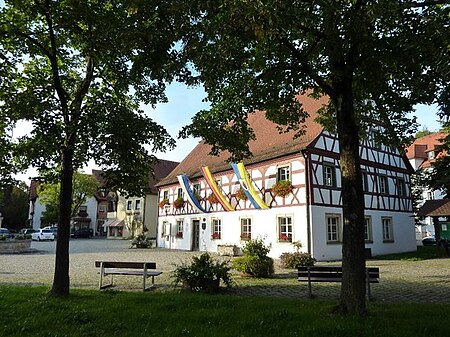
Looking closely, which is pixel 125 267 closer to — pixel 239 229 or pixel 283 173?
pixel 283 173

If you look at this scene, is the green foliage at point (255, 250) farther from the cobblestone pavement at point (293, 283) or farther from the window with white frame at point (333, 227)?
the window with white frame at point (333, 227)

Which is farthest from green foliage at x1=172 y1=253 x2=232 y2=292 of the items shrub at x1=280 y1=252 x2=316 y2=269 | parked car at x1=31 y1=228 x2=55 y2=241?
parked car at x1=31 y1=228 x2=55 y2=241

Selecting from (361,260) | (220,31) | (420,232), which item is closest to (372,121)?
(361,260)

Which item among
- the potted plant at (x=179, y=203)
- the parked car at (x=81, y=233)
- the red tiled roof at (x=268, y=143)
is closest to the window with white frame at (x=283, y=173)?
the red tiled roof at (x=268, y=143)

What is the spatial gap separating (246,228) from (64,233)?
15202 mm

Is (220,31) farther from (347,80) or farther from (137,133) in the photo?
(137,133)

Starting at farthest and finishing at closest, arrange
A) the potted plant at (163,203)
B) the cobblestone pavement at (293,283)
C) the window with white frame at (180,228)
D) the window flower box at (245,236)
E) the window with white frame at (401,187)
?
the potted plant at (163,203) → the window with white frame at (180,228) → the window with white frame at (401,187) → the window flower box at (245,236) → the cobblestone pavement at (293,283)

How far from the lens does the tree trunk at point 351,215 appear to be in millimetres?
6535

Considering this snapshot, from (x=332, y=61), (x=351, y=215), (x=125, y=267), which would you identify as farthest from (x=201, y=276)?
(x=332, y=61)

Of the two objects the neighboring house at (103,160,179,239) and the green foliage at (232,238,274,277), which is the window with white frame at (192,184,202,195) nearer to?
the neighboring house at (103,160,179,239)

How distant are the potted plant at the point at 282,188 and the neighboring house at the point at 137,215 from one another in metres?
21.1

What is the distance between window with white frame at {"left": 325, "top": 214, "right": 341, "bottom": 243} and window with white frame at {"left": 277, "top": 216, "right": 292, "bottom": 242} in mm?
1904

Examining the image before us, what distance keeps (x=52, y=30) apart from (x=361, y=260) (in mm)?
7903

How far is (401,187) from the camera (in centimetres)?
2512
